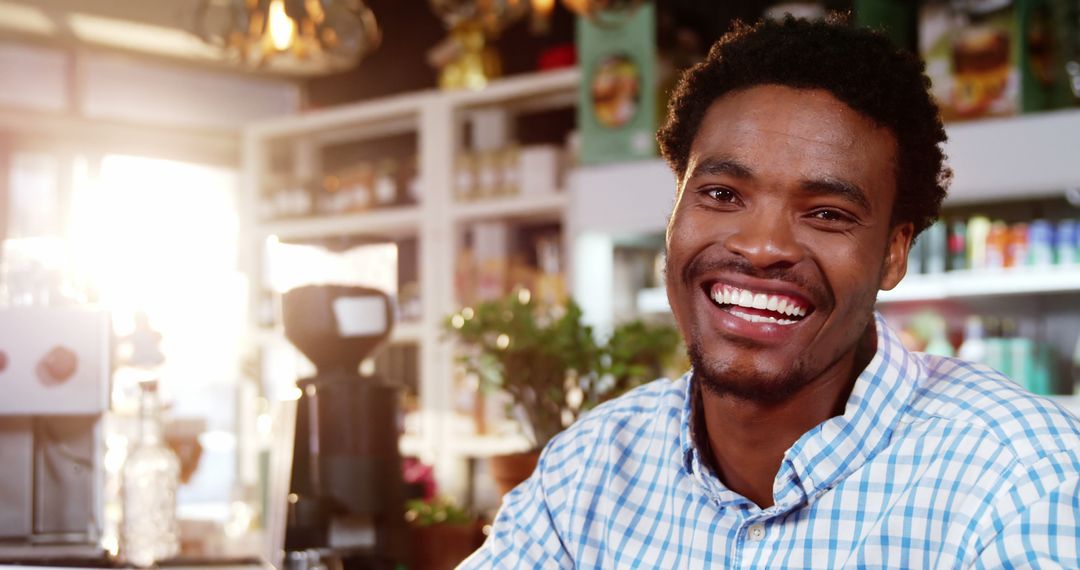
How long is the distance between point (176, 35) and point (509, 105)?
2.22 meters

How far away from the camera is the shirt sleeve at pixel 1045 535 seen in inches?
38.0

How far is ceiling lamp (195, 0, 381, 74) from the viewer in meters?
2.76

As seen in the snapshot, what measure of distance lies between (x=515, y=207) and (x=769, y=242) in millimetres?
3095

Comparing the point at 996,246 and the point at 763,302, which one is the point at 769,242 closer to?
the point at 763,302

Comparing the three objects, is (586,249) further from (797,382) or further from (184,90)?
(184,90)

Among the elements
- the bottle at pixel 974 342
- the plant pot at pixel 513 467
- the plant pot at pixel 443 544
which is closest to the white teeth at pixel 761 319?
the plant pot at pixel 513 467

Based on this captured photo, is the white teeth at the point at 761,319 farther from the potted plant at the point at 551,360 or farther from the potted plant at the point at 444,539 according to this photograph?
the potted plant at the point at 444,539

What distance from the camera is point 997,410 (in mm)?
1105

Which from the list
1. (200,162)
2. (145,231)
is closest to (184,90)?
(200,162)

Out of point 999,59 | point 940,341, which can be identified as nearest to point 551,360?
point 999,59

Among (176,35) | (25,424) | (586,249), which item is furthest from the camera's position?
(176,35)

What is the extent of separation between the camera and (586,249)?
3.88 m

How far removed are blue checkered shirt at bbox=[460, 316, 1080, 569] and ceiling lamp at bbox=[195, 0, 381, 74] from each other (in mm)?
1649

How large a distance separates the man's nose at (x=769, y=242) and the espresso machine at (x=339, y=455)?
865mm
